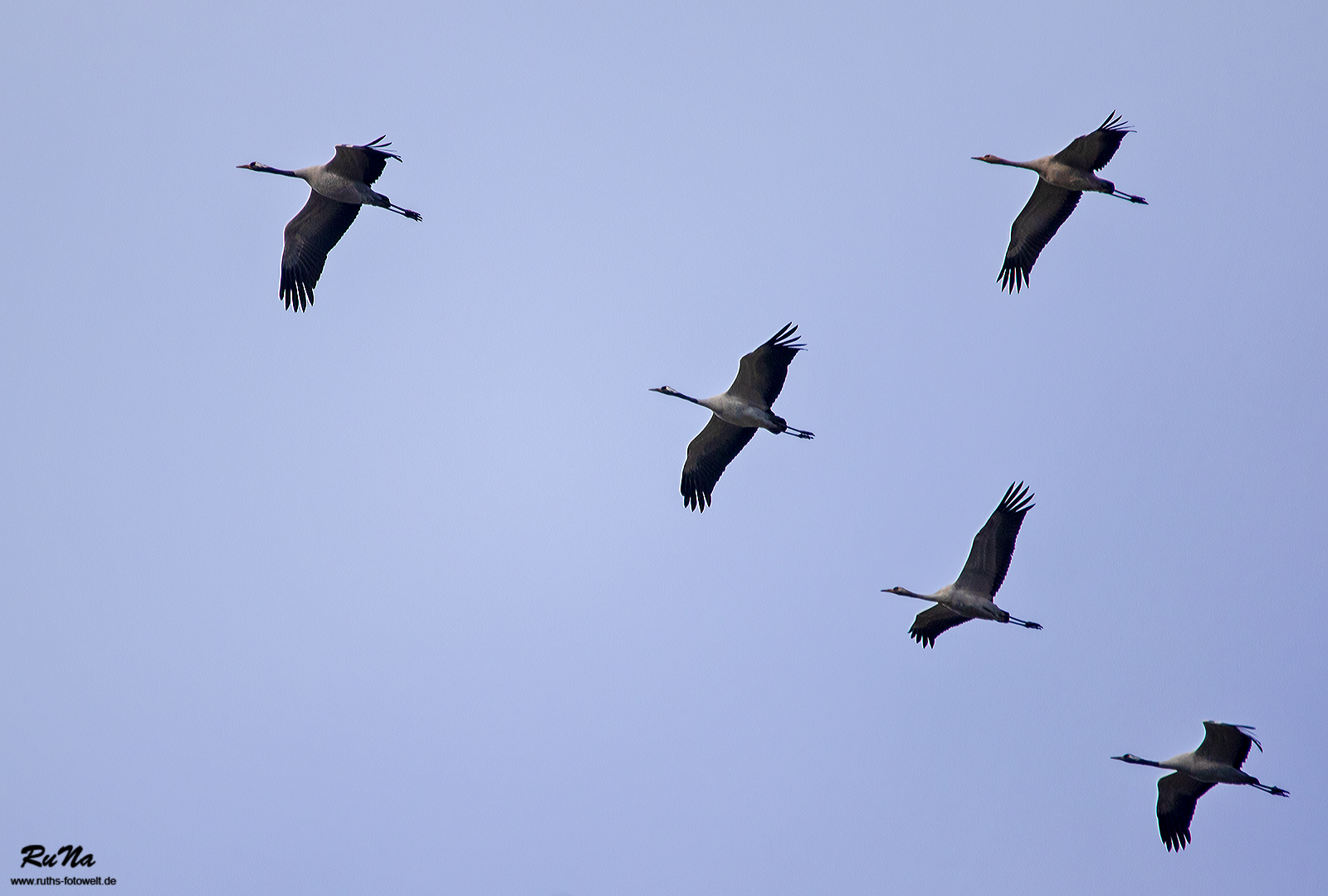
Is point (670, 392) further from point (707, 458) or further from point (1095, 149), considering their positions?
point (1095, 149)

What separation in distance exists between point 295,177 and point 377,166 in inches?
70.1

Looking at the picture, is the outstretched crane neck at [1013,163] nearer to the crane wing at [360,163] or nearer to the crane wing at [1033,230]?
the crane wing at [1033,230]

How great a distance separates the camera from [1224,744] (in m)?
20.4

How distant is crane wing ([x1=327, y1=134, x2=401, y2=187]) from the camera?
19.8m

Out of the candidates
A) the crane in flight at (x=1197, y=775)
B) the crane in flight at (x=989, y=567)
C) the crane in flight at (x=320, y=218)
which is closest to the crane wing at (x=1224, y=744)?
the crane in flight at (x=1197, y=775)

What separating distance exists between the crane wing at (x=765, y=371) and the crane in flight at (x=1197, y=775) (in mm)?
7902

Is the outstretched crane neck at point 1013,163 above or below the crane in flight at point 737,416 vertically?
above

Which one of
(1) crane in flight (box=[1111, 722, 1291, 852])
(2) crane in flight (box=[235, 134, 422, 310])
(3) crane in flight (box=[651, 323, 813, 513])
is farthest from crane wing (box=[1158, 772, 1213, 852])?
(2) crane in flight (box=[235, 134, 422, 310])

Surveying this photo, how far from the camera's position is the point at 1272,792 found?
816 inches

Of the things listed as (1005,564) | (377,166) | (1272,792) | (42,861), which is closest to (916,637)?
(1005,564)

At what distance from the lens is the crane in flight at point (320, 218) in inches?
809

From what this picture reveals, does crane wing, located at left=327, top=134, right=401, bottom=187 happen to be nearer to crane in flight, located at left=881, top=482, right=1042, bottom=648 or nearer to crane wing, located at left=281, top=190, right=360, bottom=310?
crane wing, located at left=281, top=190, right=360, bottom=310

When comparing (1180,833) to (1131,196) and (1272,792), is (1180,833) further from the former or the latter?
(1131,196)

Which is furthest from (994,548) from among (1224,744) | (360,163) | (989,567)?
(360,163)
